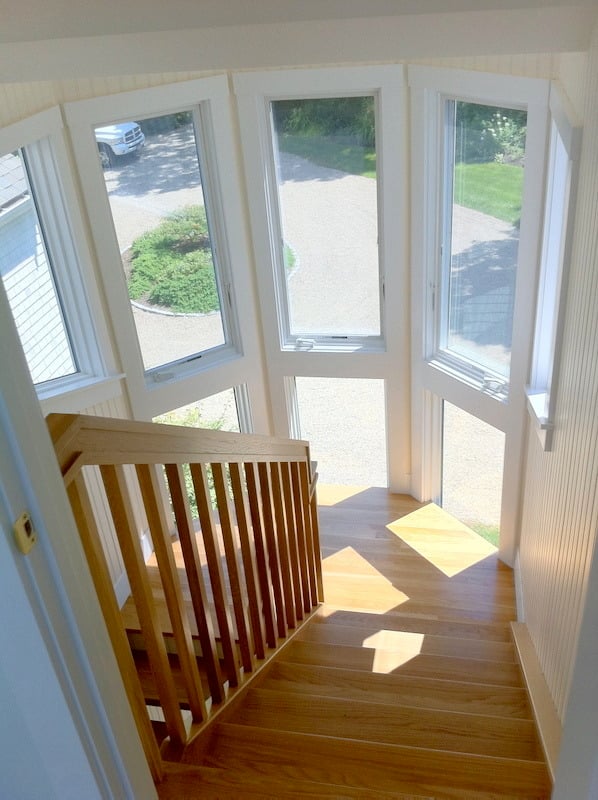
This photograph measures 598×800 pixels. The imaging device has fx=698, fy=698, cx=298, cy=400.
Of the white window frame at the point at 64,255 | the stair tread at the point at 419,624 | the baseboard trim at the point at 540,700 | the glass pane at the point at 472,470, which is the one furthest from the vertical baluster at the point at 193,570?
the glass pane at the point at 472,470

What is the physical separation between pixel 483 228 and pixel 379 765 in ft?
11.4

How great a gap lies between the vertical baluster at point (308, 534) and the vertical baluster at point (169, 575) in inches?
60.7

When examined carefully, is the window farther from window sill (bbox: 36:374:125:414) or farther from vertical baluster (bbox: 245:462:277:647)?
vertical baluster (bbox: 245:462:277:647)

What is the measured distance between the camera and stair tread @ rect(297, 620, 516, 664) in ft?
11.5

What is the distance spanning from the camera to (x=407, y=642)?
371 centimetres

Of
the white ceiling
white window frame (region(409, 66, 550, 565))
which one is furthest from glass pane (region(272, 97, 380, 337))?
the white ceiling

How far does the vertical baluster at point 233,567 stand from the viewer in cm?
209

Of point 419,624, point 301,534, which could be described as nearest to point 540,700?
point 301,534

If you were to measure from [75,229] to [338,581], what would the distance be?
2.94 metres

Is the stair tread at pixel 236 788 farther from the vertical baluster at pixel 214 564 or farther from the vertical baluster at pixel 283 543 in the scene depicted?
the vertical baluster at pixel 283 543

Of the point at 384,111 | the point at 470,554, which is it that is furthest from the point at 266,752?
the point at 384,111

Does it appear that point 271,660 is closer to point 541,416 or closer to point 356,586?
point 541,416

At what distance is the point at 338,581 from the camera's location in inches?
196

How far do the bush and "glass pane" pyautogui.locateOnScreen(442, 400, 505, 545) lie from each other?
2061mm
